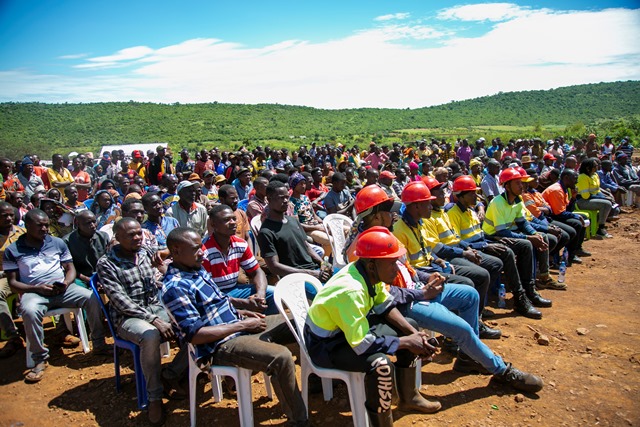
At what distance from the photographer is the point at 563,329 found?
205 inches

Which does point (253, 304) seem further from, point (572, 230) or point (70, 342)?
point (572, 230)

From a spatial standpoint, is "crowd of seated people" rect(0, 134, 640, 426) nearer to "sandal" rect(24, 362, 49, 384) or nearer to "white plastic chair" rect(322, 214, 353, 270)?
"sandal" rect(24, 362, 49, 384)

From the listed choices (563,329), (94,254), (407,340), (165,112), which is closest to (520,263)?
(563,329)

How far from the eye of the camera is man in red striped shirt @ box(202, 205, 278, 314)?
4199 millimetres

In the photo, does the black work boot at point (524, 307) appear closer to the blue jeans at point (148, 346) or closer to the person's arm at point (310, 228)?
the person's arm at point (310, 228)

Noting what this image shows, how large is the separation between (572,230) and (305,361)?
584 cm

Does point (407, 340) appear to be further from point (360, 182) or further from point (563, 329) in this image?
point (360, 182)

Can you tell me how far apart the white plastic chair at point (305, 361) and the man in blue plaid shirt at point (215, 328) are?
0.66 feet

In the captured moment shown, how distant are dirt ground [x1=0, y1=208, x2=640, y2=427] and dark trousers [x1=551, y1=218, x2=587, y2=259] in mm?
2163

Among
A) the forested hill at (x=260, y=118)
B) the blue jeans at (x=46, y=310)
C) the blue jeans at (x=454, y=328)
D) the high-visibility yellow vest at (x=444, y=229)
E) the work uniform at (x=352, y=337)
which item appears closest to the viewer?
the work uniform at (x=352, y=337)

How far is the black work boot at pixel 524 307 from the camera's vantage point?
5.52 meters

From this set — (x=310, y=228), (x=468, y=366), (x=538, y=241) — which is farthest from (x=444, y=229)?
(x=310, y=228)

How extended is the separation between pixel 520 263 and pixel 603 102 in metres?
89.2

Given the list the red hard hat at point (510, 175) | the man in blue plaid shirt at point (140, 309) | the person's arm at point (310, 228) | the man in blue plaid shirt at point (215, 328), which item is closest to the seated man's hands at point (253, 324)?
the man in blue plaid shirt at point (215, 328)
